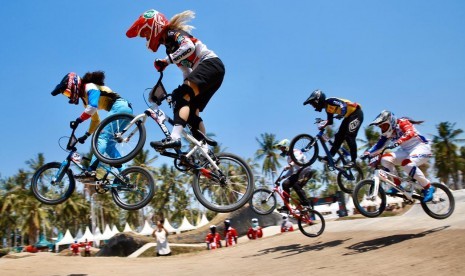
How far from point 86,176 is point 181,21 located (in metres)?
3.87

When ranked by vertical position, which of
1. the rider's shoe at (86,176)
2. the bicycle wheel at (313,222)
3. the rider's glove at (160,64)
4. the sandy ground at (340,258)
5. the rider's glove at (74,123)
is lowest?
the sandy ground at (340,258)

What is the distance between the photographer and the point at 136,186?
28.9ft

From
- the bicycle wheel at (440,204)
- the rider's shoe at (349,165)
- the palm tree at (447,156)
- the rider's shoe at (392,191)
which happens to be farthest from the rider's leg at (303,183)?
the palm tree at (447,156)

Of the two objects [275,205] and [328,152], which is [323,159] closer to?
[328,152]

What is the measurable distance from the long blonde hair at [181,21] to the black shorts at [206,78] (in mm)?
750

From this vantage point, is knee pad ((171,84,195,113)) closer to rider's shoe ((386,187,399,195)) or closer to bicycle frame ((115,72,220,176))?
bicycle frame ((115,72,220,176))

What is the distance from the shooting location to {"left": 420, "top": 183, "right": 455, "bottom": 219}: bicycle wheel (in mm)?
12453

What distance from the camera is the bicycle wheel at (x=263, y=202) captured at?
47.5ft

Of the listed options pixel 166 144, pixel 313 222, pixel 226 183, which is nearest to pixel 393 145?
pixel 313 222

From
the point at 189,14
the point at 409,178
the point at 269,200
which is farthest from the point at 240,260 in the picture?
the point at 189,14

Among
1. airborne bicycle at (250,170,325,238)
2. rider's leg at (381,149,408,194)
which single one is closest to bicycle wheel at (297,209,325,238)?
airborne bicycle at (250,170,325,238)

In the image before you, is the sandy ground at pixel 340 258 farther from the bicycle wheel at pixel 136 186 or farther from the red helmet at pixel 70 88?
the red helmet at pixel 70 88

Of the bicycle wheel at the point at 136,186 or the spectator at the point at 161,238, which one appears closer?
the bicycle wheel at the point at 136,186

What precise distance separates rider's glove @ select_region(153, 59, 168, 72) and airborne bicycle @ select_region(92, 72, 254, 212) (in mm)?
145
